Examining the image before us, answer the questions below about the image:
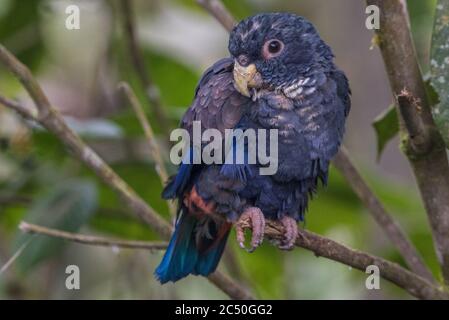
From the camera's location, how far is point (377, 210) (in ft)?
8.99

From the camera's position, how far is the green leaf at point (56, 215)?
2.77m

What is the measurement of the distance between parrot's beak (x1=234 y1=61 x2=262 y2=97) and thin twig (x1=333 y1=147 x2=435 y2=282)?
1.51ft

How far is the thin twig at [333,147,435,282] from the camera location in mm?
2719

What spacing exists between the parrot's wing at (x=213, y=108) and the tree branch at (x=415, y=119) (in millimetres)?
435

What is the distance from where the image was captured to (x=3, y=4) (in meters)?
3.91

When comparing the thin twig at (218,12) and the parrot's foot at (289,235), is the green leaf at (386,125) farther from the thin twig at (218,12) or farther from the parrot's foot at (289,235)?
the thin twig at (218,12)

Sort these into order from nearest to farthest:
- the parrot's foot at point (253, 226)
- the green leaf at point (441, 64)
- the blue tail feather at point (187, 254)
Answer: the green leaf at point (441, 64) → the parrot's foot at point (253, 226) → the blue tail feather at point (187, 254)

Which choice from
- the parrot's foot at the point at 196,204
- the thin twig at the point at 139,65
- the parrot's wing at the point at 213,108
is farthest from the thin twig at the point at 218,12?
the parrot's foot at the point at 196,204

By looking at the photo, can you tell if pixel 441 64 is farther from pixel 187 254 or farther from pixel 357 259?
pixel 187 254

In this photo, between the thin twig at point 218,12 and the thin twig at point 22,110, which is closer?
the thin twig at point 22,110

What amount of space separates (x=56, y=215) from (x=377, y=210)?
1095mm

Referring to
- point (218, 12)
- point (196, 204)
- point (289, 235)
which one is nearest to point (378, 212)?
point (289, 235)
